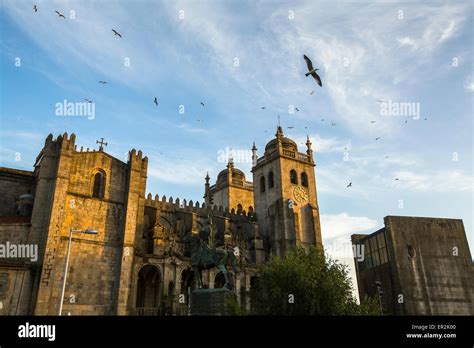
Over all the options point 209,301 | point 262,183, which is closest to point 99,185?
point 209,301

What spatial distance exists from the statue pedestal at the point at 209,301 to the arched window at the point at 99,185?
78.8 ft

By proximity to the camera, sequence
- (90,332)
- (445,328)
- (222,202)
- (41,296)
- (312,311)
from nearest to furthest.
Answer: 1. (90,332)
2. (445,328)
3. (312,311)
4. (41,296)
5. (222,202)

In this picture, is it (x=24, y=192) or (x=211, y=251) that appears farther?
(x=24, y=192)

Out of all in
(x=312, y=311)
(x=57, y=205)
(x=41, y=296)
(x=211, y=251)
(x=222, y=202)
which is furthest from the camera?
(x=222, y=202)

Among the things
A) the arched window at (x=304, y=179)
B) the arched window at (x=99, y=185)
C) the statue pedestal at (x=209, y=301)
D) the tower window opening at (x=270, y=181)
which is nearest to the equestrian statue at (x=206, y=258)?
the statue pedestal at (x=209, y=301)

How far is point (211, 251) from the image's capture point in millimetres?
21094

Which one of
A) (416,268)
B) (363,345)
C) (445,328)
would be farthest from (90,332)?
(416,268)

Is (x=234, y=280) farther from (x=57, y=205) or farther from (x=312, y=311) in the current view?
(x=57, y=205)

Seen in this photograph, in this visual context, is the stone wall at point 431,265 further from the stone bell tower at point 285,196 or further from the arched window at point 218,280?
the arched window at point 218,280

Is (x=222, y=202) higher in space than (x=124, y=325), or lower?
higher

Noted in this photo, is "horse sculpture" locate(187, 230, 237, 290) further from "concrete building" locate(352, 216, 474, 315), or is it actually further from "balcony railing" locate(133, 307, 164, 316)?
"concrete building" locate(352, 216, 474, 315)

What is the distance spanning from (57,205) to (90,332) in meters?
30.6

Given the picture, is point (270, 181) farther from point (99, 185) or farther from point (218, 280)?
point (99, 185)

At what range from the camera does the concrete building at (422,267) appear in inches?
1668
